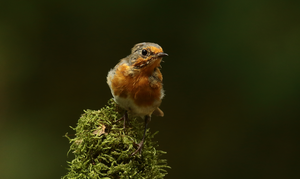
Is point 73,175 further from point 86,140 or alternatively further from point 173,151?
point 173,151

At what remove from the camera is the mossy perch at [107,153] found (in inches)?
77.4

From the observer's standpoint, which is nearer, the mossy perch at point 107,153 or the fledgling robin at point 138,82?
the mossy perch at point 107,153

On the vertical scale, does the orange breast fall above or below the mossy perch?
above

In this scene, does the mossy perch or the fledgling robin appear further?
the fledgling robin

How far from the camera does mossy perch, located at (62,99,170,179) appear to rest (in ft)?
6.45

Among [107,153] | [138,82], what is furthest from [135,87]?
[107,153]

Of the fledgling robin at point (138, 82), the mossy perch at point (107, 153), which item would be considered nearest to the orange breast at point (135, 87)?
the fledgling robin at point (138, 82)

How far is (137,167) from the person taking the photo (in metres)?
2.08

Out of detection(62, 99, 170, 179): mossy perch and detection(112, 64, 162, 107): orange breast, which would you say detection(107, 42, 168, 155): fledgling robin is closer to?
detection(112, 64, 162, 107): orange breast

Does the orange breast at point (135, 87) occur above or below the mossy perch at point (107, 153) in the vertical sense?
above

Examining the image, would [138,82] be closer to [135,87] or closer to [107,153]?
[135,87]

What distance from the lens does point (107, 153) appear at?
6.64 ft

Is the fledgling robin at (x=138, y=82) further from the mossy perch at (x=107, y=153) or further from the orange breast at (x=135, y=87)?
the mossy perch at (x=107, y=153)

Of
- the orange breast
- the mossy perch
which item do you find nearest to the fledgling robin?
the orange breast
